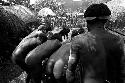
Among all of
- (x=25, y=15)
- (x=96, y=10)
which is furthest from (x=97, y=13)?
(x=25, y=15)

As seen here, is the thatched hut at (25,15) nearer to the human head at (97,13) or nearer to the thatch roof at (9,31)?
the thatch roof at (9,31)

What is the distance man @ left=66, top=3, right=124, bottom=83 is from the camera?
143 inches

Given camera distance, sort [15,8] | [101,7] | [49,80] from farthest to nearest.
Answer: [15,8] < [49,80] < [101,7]

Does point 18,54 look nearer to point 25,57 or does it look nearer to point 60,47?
point 25,57

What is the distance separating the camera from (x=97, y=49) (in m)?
3.64

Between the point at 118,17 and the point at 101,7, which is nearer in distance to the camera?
the point at 101,7

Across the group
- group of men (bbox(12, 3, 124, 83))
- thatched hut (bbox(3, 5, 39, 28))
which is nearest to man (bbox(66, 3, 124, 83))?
group of men (bbox(12, 3, 124, 83))

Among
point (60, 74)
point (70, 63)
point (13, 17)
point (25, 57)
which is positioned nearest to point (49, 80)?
point (60, 74)

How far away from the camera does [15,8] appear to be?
13312 millimetres

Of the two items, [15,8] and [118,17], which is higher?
[15,8]

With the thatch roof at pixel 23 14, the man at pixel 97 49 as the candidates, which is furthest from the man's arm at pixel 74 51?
the thatch roof at pixel 23 14

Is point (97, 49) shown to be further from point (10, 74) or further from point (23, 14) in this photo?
point (23, 14)

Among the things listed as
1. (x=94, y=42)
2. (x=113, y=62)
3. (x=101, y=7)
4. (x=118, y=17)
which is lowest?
(x=118, y=17)

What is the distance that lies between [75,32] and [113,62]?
8.42 ft
